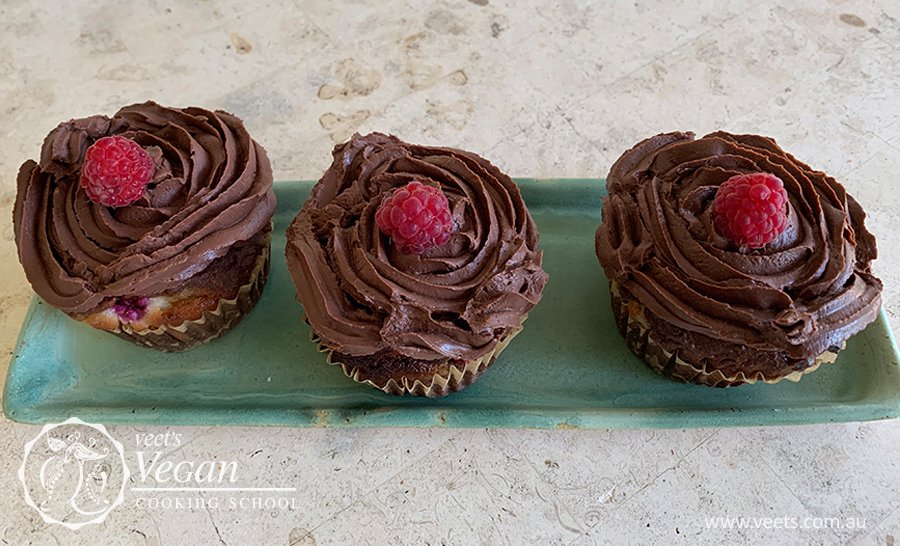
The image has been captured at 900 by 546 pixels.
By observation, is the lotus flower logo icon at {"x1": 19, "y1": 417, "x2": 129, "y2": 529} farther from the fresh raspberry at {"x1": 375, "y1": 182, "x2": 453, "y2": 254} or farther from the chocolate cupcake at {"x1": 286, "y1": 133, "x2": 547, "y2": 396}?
the fresh raspberry at {"x1": 375, "y1": 182, "x2": 453, "y2": 254}

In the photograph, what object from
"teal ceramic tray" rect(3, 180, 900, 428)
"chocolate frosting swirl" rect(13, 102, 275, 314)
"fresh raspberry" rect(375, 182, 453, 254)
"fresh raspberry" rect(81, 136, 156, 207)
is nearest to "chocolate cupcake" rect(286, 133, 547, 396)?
"fresh raspberry" rect(375, 182, 453, 254)

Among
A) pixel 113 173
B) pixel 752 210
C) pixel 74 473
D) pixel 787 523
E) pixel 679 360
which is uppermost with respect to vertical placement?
Result: pixel 113 173

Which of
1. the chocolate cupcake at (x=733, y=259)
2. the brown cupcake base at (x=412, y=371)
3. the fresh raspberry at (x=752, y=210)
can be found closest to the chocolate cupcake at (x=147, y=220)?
the brown cupcake base at (x=412, y=371)

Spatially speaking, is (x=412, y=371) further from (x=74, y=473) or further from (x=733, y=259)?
(x=74, y=473)

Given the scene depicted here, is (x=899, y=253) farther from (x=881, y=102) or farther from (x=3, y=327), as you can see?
(x=3, y=327)

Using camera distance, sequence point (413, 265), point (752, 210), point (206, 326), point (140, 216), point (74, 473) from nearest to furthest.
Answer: point (752, 210) → point (413, 265) → point (140, 216) → point (74, 473) → point (206, 326)

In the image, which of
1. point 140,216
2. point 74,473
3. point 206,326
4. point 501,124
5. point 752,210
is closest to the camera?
point 752,210

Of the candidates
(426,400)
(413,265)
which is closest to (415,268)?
(413,265)
